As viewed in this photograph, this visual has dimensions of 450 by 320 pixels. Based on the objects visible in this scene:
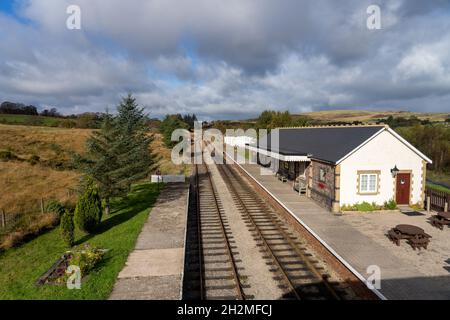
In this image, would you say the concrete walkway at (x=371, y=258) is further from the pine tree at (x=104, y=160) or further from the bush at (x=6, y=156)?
the bush at (x=6, y=156)

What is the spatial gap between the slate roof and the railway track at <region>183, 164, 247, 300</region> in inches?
309

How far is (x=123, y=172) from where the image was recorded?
62.2ft

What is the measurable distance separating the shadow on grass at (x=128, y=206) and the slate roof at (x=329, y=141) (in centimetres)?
1092

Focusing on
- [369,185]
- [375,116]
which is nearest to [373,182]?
[369,185]

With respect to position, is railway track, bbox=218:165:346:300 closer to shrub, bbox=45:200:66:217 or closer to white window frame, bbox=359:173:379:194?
white window frame, bbox=359:173:379:194

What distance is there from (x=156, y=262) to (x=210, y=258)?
2256 millimetres

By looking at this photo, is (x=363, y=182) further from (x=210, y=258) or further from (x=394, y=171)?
(x=210, y=258)

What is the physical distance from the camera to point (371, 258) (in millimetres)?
12227

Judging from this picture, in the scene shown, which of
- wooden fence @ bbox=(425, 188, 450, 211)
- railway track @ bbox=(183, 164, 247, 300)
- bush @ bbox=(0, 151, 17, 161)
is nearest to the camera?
railway track @ bbox=(183, 164, 247, 300)

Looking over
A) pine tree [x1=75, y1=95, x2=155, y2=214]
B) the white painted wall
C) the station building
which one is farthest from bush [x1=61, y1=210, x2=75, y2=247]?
the white painted wall

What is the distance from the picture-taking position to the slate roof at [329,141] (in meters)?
19.6

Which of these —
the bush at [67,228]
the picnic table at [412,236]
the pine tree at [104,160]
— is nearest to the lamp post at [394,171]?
the picnic table at [412,236]

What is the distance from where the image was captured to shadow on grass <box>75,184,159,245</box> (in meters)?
17.0
